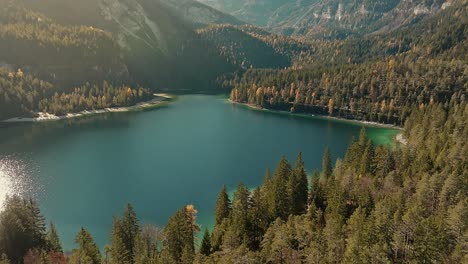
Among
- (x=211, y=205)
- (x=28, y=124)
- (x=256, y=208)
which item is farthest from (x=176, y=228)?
(x=28, y=124)

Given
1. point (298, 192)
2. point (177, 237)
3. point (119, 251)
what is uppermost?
point (298, 192)

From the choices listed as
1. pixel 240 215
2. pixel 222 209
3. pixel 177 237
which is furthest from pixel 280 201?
pixel 177 237

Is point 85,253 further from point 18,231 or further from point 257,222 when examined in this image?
point 257,222

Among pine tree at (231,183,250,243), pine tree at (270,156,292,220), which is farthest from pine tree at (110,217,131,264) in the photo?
pine tree at (270,156,292,220)

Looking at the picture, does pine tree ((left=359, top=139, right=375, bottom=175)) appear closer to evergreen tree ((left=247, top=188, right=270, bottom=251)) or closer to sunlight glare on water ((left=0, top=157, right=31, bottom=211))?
evergreen tree ((left=247, top=188, right=270, bottom=251))

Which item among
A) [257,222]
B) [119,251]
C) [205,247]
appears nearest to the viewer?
[119,251]

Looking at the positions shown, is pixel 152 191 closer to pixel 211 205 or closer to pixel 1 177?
pixel 211 205
